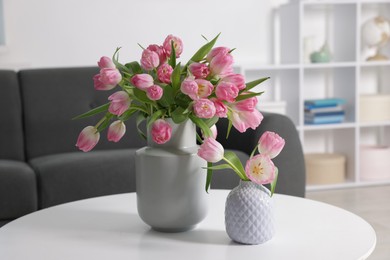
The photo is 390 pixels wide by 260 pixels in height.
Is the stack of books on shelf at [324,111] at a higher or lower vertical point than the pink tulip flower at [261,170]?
lower

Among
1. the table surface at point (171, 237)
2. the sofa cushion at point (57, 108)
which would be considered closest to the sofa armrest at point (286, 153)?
the sofa cushion at point (57, 108)

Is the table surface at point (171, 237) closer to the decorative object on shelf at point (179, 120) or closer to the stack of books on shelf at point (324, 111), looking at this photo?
the decorative object on shelf at point (179, 120)

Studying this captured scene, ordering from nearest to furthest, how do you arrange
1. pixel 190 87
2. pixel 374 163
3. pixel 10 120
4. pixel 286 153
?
pixel 190 87 → pixel 286 153 → pixel 10 120 → pixel 374 163

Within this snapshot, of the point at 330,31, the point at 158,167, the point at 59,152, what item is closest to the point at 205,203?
the point at 158,167

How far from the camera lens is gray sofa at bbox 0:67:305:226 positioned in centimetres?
271

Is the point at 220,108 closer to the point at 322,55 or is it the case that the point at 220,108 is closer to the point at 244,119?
the point at 244,119

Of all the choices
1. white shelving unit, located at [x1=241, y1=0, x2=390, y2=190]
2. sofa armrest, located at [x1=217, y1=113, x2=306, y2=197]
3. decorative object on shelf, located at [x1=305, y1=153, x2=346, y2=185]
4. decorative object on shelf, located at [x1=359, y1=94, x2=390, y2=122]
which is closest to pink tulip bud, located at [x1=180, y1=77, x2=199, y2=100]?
sofa armrest, located at [x1=217, y1=113, x2=306, y2=197]

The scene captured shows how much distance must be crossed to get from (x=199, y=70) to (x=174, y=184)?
27 centimetres

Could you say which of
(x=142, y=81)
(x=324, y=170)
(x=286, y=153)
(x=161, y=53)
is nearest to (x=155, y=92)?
(x=142, y=81)

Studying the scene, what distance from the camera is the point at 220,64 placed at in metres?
1.55

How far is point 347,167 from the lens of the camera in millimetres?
4449

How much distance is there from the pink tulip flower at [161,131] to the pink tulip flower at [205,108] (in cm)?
8

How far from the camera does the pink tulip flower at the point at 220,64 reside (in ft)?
5.10

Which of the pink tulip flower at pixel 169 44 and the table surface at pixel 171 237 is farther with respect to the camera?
the pink tulip flower at pixel 169 44
